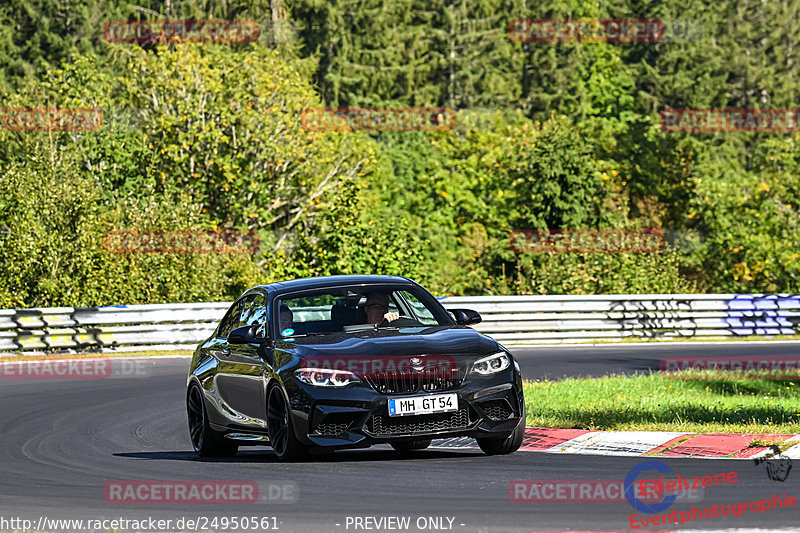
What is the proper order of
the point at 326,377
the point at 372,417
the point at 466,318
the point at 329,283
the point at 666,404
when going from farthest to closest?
the point at 666,404 < the point at 329,283 < the point at 466,318 < the point at 326,377 < the point at 372,417

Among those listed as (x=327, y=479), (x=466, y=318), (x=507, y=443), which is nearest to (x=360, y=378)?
(x=327, y=479)

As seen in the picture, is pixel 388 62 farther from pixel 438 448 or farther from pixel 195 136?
pixel 438 448

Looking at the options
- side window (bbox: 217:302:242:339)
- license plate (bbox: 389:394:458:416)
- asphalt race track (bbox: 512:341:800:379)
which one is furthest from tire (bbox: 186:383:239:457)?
asphalt race track (bbox: 512:341:800:379)

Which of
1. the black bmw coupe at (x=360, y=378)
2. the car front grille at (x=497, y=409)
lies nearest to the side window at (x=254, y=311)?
the black bmw coupe at (x=360, y=378)

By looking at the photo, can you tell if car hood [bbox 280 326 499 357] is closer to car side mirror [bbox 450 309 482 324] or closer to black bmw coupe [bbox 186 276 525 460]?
black bmw coupe [bbox 186 276 525 460]

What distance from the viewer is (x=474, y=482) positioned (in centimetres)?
→ 876

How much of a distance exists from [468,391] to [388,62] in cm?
6409

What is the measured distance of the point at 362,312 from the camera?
36.3 feet

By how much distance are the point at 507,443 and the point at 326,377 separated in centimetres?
156

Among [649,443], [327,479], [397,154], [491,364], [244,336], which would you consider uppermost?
[244,336]

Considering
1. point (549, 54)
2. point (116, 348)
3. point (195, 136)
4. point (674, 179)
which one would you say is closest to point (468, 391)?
point (116, 348)

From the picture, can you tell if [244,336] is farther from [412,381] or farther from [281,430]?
[412,381]

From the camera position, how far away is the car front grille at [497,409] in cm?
994

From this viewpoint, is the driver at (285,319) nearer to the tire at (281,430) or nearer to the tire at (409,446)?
the tire at (281,430)
